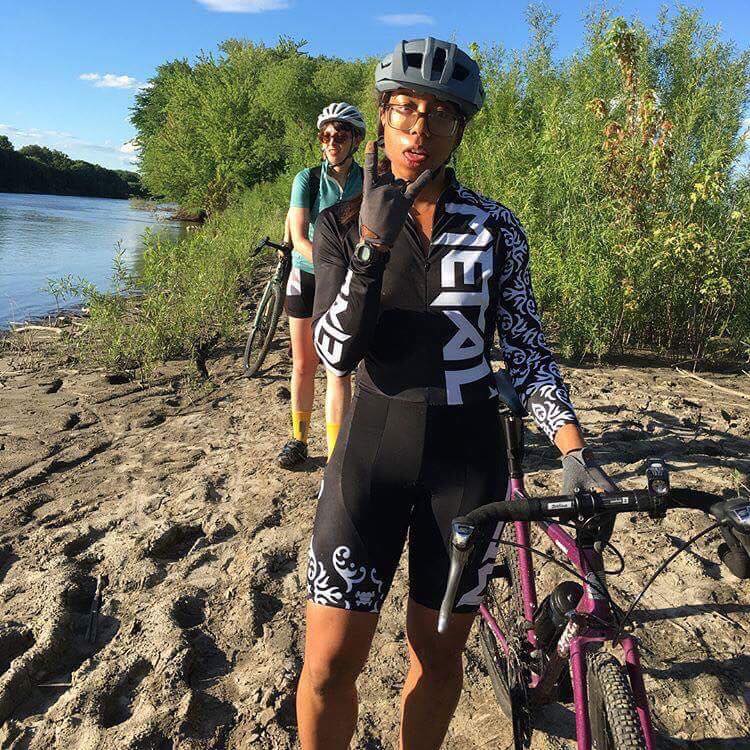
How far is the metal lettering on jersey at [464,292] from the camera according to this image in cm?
184

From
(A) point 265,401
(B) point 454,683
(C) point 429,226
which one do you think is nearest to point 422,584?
(B) point 454,683

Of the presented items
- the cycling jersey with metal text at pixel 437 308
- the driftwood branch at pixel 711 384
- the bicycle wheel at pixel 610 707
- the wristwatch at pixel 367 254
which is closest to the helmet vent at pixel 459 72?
the cycling jersey with metal text at pixel 437 308

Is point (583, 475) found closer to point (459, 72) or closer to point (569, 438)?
point (569, 438)

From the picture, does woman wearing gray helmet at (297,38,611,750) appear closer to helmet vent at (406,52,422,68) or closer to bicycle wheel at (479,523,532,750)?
helmet vent at (406,52,422,68)

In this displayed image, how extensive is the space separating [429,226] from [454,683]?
1.35 m

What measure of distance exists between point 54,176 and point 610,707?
3919 inches

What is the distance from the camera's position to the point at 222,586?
138 inches

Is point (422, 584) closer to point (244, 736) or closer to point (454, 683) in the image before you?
point (454, 683)

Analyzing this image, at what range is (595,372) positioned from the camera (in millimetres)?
6781

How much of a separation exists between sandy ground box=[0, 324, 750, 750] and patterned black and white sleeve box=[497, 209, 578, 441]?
1.55 m

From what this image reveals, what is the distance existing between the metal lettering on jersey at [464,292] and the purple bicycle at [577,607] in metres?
0.30

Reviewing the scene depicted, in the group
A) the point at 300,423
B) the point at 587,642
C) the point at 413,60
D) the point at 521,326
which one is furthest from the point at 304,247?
the point at 587,642

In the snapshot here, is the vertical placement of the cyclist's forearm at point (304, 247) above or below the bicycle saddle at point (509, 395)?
above

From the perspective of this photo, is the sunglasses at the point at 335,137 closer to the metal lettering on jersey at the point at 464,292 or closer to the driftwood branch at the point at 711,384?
the metal lettering on jersey at the point at 464,292
